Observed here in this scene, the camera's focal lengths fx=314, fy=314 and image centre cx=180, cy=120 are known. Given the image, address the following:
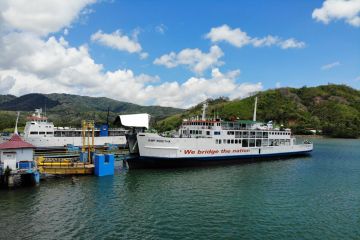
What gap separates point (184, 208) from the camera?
27641mm

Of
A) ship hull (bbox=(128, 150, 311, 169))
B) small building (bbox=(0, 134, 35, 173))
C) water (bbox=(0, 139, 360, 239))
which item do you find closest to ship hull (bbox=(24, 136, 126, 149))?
ship hull (bbox=(128, 150, 311, 169))

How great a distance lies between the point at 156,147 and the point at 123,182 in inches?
414

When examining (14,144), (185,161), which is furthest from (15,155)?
(185,161)

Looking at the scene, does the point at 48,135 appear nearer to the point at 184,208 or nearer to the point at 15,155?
the point at 15,155

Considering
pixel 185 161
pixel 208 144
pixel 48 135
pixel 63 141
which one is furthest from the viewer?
pixel 63 141

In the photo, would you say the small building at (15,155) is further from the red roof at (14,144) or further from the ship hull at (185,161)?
the ship hull at (185,161)

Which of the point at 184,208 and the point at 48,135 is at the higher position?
the point at 48,135

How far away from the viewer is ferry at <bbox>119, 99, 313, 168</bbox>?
4759 cm

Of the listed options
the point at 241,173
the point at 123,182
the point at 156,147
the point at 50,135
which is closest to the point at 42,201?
the point at 123,182

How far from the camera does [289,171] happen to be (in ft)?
159

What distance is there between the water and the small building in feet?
10.6

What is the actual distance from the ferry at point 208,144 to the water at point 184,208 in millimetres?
5240

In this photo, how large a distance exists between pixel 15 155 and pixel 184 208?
20035mm

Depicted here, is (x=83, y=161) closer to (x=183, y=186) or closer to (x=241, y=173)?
(x=183, y=186)
